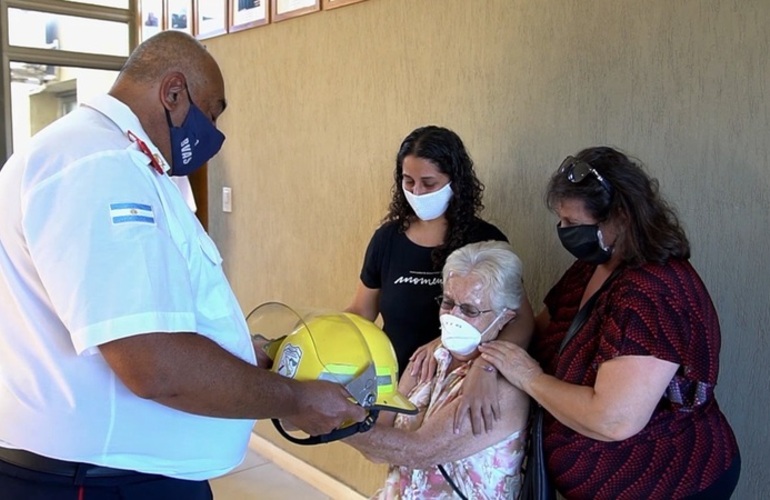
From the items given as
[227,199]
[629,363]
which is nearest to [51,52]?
[227,199]

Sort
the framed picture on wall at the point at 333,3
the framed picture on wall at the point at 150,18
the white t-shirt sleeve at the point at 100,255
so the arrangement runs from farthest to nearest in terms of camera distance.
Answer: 1. the framed picture on wall at the point at 150,18
2. the framed picture on wall at the point at 333,3
3. the white t-shirt sleeve at the point at 100,255

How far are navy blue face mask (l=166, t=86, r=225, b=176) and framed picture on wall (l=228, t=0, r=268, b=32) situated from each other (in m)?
1.99

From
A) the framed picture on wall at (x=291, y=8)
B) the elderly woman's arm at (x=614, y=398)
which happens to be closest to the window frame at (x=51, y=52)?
the framed picture on wall at (x=291, y=8)

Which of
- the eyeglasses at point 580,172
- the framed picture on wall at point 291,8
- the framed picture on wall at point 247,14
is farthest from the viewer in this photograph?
the framed picture on wall at point 247,14

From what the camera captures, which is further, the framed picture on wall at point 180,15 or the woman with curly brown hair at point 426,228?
the framed picture on wall at point 180,15

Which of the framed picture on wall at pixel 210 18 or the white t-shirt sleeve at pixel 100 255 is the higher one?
the framed picture on wall at pixel 210 18

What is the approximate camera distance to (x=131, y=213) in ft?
3.26

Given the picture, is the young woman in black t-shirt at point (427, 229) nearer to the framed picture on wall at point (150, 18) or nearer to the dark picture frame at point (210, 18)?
the dark picture frame at point (210, 18)

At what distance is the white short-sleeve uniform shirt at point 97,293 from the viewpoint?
37.7 inches

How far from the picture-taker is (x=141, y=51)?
1.18 meters

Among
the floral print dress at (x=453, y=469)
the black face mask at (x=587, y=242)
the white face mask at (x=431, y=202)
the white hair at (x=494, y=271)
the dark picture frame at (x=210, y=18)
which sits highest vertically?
the dark picture frame at (x=210, y=18)

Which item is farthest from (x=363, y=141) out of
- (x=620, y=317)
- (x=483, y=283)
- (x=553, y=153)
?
(x=620, y=317)

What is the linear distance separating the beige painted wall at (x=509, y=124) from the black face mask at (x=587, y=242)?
40 cm

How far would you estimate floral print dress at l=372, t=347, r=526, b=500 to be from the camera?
5.04 ft
